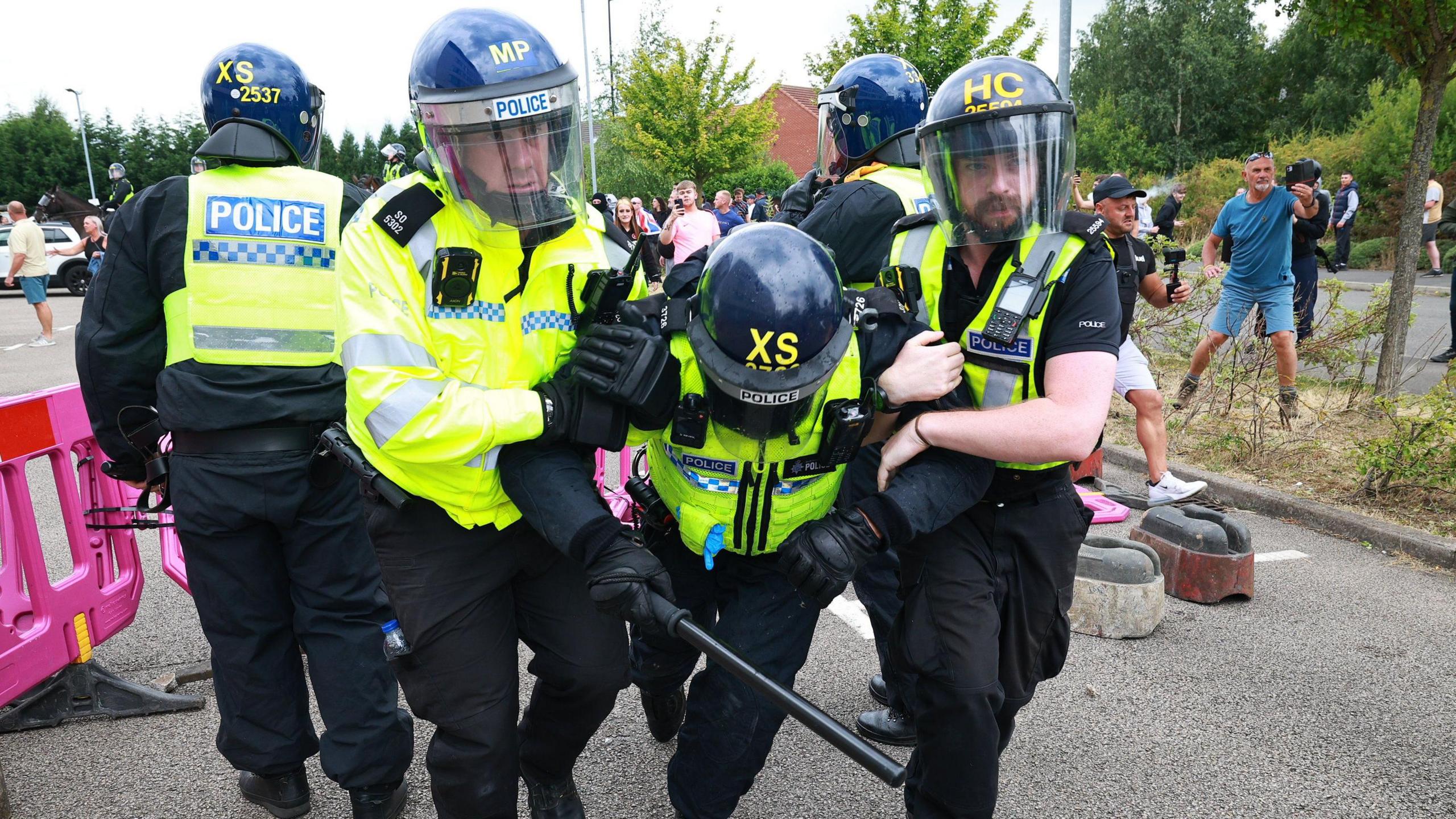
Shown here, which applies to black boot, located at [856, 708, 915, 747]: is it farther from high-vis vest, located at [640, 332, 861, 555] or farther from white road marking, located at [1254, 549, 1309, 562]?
white road marking, located at [1254, 549, 1309, 562]

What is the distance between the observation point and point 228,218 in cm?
258

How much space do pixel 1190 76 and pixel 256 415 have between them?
1855 inches

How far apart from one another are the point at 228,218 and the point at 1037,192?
2143mm

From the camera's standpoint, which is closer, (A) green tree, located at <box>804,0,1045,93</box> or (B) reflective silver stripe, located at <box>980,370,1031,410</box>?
(B) reflective silver stripe, located at <box>980,370,1031,410</box>

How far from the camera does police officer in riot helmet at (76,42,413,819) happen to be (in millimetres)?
2576

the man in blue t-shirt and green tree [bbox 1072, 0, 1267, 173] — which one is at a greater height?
green tree [bbox 1072, 0, 1267, 173]

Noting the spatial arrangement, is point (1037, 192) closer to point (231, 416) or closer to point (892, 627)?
point (892, 627)

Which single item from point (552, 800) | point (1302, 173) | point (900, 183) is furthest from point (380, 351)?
point (1302, 173)

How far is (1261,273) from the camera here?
270 inches

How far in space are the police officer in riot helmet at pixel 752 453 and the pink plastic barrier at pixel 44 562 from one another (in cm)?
227

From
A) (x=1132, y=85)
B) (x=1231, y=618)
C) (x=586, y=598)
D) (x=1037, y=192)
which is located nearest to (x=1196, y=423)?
(x=1231, y=618)

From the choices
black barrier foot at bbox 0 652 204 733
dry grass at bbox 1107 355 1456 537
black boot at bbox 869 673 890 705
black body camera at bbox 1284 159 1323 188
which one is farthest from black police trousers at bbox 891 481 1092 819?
black body camera at bbox 1284 159 1323 188

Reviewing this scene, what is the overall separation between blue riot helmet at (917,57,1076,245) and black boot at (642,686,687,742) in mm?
1733

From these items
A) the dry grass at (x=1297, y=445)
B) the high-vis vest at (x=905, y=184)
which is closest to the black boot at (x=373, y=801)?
the high-vis vest at (x=905, y=184)
